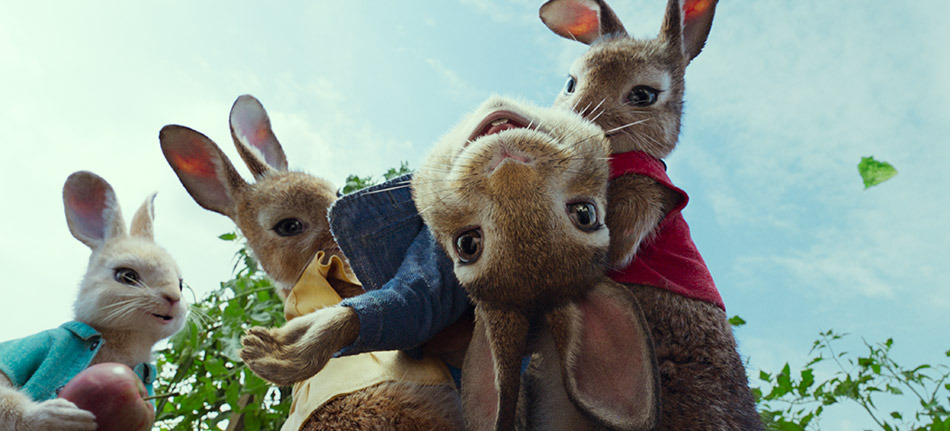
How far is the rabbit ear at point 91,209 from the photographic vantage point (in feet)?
8.66

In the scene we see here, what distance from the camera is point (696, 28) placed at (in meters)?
1.82

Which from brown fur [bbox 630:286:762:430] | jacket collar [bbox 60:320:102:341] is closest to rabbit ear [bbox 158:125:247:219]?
jacket collar [bbox 60:320:102:341]

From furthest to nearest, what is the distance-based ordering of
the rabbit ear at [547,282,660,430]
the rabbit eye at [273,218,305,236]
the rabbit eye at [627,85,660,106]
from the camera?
1. the rabbit eye at [273,218,305,236]
2. the rabbit eye at [627,85,660,106]
3. the rabbit ear at [547,282,660,430]

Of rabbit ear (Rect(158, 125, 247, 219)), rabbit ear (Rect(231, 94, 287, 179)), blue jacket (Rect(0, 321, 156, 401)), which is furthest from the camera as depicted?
rabbit ear (Rect(231, 94, 287, 179))

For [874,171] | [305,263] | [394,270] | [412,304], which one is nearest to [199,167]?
[305,263]

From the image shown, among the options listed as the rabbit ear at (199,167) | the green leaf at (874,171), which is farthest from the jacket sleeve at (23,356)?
the green leaf at (874,171)

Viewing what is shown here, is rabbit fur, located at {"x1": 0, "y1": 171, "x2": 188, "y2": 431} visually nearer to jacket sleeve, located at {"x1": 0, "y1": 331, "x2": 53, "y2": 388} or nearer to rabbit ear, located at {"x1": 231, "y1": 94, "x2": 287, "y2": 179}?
jacket sleeve, located at {"x1": 0, "y1": 331, "x2": 53, "y2": 388}

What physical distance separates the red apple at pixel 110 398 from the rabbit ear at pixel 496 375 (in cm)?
114

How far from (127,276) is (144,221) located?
438 millimetres

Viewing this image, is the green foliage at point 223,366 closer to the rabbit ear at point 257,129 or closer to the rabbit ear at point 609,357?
the rabbit ear at point 257,129

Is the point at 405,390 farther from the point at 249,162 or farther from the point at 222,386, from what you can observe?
the point at 222,386

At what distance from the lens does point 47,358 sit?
2.14 metres

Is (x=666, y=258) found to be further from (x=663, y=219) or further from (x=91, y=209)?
(x=91, y=209)

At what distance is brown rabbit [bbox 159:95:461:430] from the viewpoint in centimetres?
136
